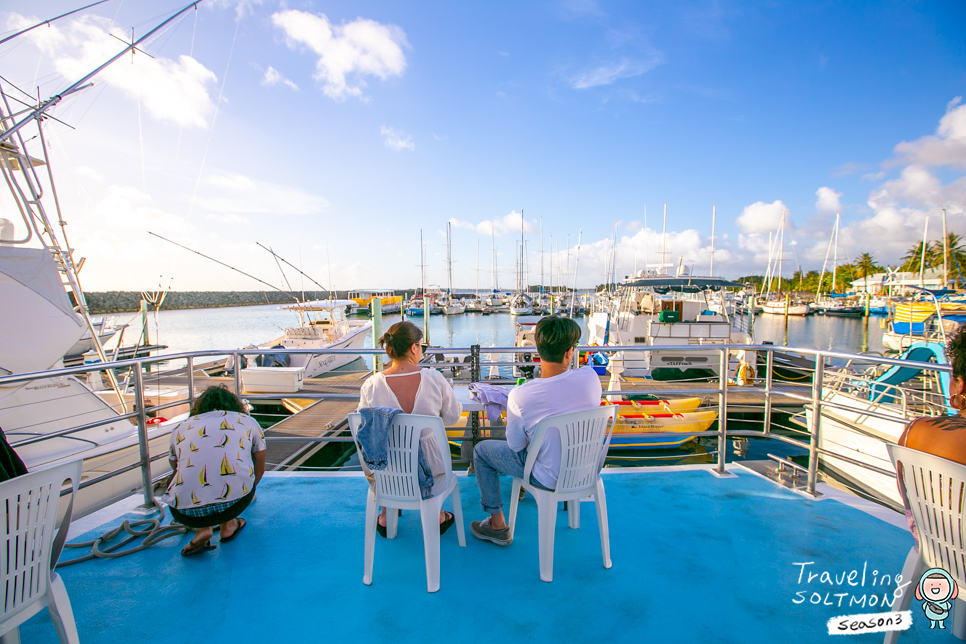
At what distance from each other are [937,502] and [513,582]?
175 centimetres

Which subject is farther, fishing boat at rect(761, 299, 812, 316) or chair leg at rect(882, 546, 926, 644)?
fishing boat at rect(761, 299, 812, 316)

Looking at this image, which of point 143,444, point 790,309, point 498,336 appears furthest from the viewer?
point 790,309

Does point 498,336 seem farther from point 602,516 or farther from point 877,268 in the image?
point 877,268

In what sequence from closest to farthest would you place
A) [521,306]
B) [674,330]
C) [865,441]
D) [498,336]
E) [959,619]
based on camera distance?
1. [959,619]
2. [865,441]
3. [674,330]
4. [498,336]
5. [521,306]

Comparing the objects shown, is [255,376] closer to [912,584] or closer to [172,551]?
[172,551]

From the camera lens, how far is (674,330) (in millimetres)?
14703

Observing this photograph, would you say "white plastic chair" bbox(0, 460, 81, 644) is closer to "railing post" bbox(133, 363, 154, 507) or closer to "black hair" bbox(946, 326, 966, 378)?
"railing post" bbox(133, 363, 154, 507)

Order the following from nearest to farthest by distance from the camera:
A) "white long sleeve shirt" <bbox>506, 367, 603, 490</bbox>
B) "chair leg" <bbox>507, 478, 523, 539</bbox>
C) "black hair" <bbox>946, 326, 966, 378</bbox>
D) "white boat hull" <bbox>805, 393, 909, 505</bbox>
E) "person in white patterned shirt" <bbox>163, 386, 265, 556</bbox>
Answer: "black hair" <bbox>946, 326, 966, 378</bbox>
"white long sleeve shirt" <bbox>506, 367, 603, 490</bbox>
"person in white patterned shirt" <bbox>163, 386, 265, 556</bbox>
"chair leg" <bbox>507, 478, 523, 539</bbox>
"white boat hull" <bbox>805, 393, 909, 505</bbox>

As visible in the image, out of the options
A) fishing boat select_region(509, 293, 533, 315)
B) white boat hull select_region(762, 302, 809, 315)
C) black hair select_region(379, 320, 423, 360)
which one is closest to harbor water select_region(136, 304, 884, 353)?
white boat hull select_region(762, 302, 809, 315)

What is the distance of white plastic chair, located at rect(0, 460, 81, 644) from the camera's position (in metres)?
1.28

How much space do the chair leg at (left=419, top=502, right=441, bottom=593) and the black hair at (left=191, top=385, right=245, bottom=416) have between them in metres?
1.37

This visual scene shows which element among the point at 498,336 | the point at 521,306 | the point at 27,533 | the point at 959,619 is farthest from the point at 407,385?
the point at 521,306

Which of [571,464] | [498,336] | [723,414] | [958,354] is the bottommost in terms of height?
[498,336]

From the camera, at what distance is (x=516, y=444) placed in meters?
2.22
